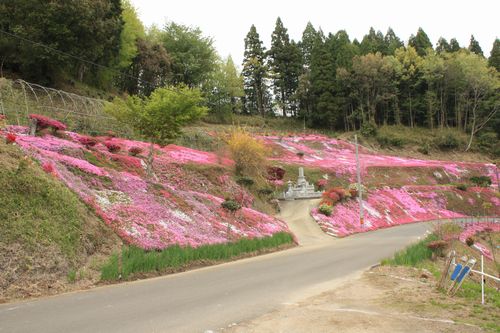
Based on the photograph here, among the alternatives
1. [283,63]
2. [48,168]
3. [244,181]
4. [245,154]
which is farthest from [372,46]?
[48,168]

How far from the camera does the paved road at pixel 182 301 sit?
752cm

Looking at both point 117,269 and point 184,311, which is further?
point 117,269

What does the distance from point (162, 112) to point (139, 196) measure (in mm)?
5154

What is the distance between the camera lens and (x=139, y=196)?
18.9 m

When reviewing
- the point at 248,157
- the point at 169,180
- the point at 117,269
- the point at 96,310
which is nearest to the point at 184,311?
the point at 96,310

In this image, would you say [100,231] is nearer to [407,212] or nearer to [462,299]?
→ [462,299]

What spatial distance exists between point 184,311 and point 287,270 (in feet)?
21.8

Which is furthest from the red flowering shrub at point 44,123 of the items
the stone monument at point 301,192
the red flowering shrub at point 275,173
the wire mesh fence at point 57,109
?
the red flowering shrub at point 275,173

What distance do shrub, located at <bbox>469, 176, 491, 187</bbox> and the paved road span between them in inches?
1744

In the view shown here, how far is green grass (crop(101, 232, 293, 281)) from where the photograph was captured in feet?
39.8

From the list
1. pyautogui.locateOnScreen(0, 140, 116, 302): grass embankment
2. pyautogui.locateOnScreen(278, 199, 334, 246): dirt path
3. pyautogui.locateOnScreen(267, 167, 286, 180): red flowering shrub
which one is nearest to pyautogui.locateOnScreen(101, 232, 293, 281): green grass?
pyautogui.locateOnScreen(0, 140, 116, 302): grass embankment

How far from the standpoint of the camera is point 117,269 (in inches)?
474

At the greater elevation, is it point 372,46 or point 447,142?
point 372,46

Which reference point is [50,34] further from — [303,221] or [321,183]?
[321,183]
